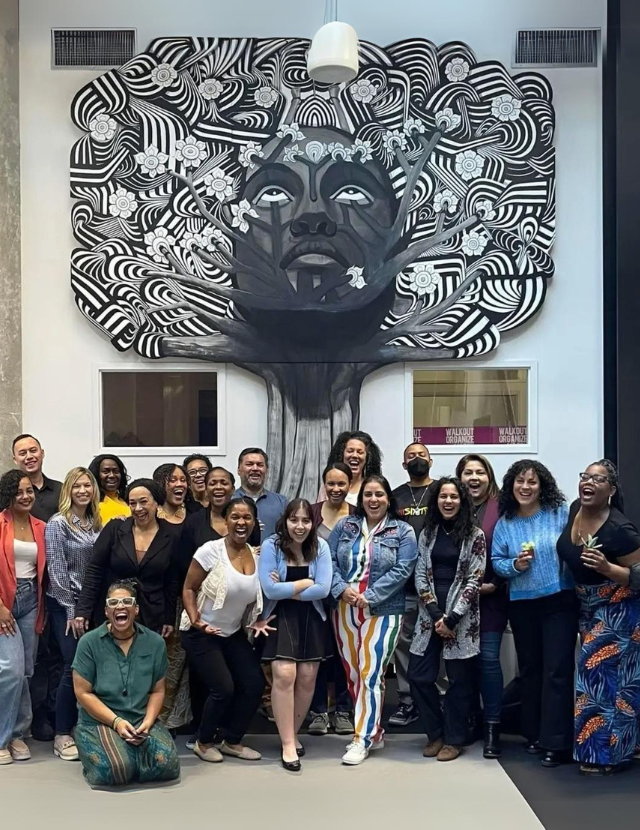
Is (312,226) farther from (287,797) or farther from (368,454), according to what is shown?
(287,797)

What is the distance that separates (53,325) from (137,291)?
0.72 m

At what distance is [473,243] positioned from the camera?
7.12m

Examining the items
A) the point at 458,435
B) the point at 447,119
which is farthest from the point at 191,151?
the point at 458,435

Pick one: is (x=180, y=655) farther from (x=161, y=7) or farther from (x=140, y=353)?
(x=161, y=7)

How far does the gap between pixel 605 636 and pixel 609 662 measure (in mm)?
130

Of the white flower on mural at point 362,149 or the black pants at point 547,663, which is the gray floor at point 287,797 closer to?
the black pants at point 547,663

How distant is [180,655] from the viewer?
5.06 meters

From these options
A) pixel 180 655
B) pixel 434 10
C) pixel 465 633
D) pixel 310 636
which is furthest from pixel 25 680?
A: pixel 434 10

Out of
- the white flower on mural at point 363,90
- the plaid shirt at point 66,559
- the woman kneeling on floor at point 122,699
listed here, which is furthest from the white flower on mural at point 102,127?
the woman kneeling on floor at point 122,699

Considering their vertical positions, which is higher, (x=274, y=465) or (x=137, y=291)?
(x=137, y=291)

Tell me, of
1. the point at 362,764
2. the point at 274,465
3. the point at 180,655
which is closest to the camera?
the point at 362,764

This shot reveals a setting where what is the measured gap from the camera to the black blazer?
4.80 meters

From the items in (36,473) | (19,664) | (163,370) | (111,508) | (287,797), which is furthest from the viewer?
(163,370)

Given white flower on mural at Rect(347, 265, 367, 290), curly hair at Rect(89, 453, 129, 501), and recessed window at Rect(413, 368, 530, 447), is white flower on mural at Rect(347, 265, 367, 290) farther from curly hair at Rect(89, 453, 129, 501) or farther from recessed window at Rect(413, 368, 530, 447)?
curly hair at Rect(89, 453, 129, 501)
